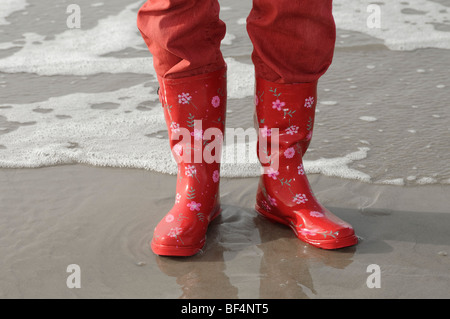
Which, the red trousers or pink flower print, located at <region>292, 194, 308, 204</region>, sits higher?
the red trousers

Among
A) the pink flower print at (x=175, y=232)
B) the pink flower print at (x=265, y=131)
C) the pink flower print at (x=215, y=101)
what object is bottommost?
the pink flower print at (x=175, y=232)

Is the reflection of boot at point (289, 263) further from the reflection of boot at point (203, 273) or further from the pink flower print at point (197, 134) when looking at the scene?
the pink flower print at point (197, 134)

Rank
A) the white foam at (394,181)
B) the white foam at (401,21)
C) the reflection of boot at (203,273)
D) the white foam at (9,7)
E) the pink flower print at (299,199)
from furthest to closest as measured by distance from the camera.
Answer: the white foam at (9,7) < the white foam at (401,21) < the white foam at (394,181) < the pink flower print at (299,199) < the reflection of boot at (203,273)

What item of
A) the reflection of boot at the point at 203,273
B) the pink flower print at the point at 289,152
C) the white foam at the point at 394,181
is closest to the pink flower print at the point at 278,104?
the pink flower print at the point at 289,152

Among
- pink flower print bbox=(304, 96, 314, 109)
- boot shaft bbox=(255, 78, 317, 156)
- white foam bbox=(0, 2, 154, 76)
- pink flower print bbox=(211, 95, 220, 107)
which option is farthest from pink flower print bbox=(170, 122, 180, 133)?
white foam bbox=(0, 2, 154, 76)

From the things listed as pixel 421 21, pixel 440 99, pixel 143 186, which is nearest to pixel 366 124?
pixel 440 99

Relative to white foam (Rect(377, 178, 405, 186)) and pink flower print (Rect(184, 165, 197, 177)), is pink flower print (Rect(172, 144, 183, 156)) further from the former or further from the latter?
white foam (Rect(377, 178, 405, 186))

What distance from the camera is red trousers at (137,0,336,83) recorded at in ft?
4.49

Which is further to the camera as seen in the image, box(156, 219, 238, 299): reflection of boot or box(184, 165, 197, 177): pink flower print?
box(184, 165, 197, 177): pink flower print

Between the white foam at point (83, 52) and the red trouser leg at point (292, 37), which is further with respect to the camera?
the white foam at point (83, 52)

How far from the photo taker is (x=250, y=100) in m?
2.43

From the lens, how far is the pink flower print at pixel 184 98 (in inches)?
57.1

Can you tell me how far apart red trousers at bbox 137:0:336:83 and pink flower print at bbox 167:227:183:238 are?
1.22ft
